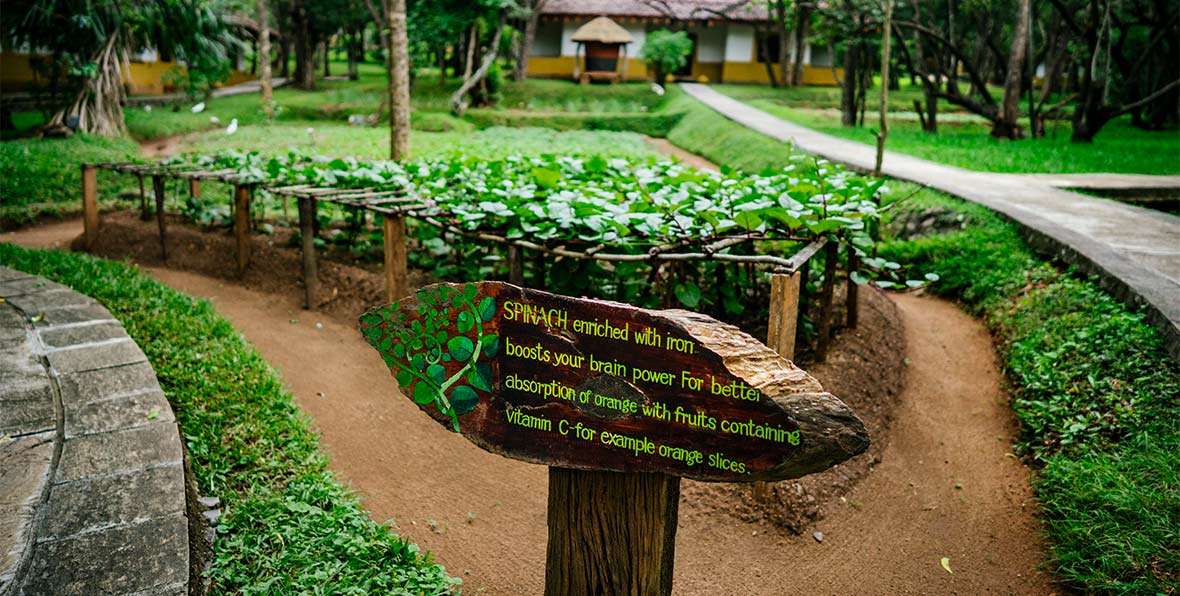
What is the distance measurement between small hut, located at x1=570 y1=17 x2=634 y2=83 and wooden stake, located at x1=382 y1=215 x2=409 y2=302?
20.6 m

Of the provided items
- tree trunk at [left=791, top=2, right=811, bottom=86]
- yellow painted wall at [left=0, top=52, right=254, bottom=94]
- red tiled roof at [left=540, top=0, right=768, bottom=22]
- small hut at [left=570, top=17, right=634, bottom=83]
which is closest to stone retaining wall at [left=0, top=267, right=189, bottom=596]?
yellow painted wall at [left=0, top=52, right=254, bottom=94]

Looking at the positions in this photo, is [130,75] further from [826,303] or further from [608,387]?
[608,387]

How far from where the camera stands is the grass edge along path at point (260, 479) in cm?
316

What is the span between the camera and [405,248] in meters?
6.20

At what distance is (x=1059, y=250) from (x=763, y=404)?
5243mm

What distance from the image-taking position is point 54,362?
4.48m

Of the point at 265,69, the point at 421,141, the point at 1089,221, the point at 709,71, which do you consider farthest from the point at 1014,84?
the point at 709,71

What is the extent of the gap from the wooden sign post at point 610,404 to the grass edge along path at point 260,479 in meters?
1.17

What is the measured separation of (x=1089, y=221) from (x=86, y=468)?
297 inches

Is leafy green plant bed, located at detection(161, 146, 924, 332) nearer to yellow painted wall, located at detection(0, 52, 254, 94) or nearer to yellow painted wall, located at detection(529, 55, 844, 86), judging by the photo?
yellow painted wall, located at detection(0, 52, 254, 94)

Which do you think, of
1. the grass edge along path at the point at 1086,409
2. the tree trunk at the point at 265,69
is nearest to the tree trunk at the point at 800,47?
the tree trunk at the point at 265,69

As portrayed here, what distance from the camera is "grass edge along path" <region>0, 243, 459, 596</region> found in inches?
124

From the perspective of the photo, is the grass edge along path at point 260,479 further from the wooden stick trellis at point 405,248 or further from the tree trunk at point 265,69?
the tree trunk at point 265,69

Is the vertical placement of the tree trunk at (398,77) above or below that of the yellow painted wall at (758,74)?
below
